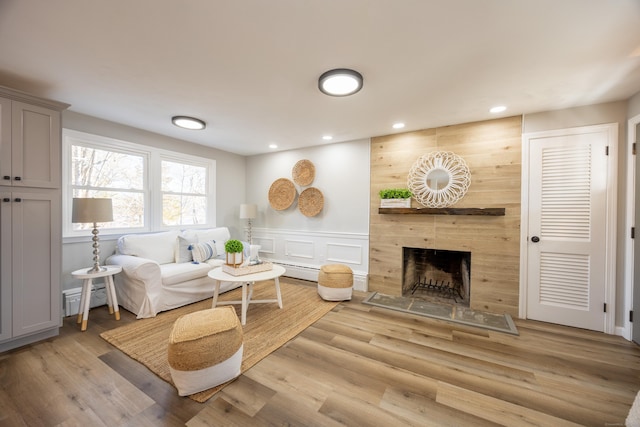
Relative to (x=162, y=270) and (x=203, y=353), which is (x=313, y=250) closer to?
(x=162, y=270)

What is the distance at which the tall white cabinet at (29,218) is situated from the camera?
2.09 meters

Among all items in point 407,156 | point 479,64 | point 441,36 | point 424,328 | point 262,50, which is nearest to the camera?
point 441,36

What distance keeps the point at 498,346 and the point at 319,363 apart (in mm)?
1674

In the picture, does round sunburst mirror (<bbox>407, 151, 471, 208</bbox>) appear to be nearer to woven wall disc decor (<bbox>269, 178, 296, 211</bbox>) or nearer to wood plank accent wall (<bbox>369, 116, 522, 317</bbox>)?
wood plank accent wall (<bbox>369, 116, 522, 317</bbox>)

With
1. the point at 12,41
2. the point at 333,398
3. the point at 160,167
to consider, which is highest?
the point at 12,41

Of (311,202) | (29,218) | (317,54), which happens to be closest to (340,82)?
(317,54)

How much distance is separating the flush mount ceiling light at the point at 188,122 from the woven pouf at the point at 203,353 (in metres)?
2.43

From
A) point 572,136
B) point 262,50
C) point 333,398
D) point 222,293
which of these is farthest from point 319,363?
point 572,136

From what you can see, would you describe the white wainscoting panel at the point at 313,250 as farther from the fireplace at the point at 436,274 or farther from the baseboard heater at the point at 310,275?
the fireplace at the point at 436,274

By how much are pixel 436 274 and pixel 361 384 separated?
2.50m

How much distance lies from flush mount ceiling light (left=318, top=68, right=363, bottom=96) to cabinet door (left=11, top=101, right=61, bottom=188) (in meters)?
2.55

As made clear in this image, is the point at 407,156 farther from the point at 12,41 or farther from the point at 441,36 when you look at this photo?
the point at 12,41

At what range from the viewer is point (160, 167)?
150 inches

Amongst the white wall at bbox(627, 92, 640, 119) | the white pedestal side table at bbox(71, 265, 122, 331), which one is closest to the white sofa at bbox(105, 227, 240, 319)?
the white pedestal side table at bbox(71, 265, 122, 331)
